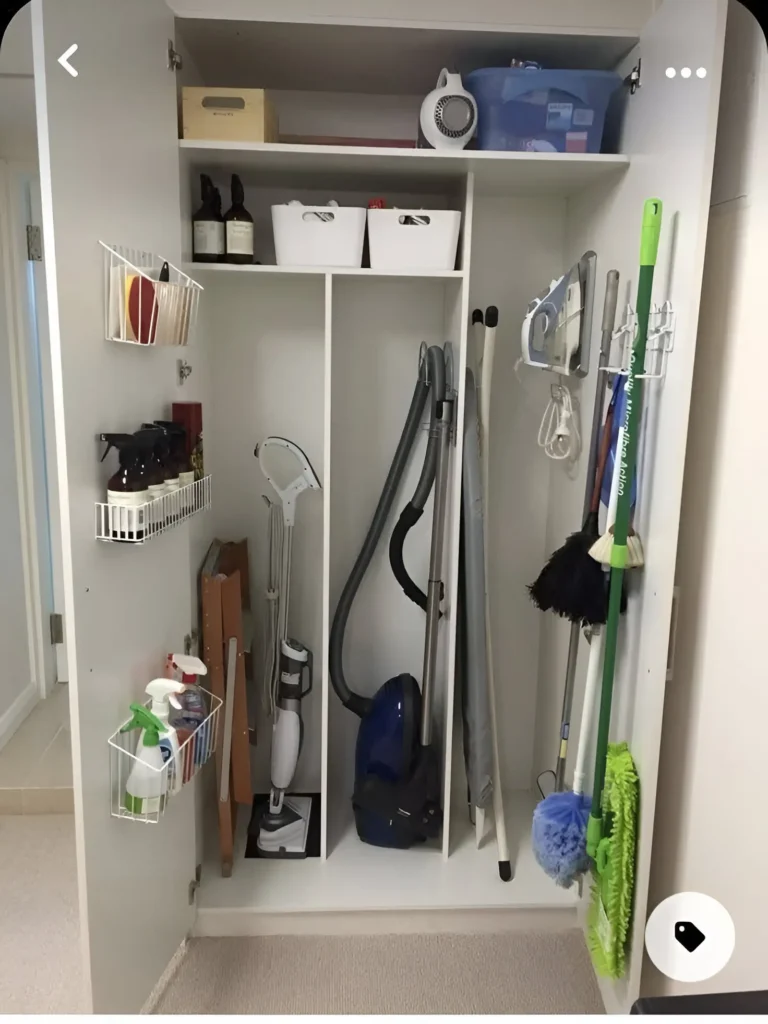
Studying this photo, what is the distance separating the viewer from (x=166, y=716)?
1.52 meters

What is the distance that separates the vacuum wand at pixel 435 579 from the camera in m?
2.01

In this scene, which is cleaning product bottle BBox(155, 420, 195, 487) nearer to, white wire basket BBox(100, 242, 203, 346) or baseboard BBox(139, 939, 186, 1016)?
white wire basket BBox(100, 242, 203, 346)

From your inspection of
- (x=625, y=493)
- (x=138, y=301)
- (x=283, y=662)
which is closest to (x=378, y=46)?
(x=138, y=301)

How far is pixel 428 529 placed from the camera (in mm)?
2227

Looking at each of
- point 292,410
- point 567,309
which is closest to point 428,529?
point 292,410

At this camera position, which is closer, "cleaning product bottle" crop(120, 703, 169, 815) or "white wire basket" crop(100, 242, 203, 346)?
"white wire basket" crop(100, 242, 203, 346)

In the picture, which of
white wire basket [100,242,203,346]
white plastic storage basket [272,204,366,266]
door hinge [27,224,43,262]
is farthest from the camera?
door hinge [27,224,43,262]

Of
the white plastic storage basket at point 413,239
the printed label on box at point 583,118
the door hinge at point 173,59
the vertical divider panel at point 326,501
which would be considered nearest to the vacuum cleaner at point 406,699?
the vertical divider panel at point 326,501

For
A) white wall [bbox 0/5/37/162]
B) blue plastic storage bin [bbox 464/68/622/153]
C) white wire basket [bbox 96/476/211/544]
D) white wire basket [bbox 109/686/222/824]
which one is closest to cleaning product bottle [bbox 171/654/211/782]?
white wire basket [bbox 109/686/222/824]

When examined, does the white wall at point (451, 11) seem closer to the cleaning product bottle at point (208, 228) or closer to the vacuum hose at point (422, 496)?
the cleaning product bottle at point (208, 228)

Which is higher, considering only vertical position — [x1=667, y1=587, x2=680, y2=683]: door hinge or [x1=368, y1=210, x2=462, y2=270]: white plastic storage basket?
[x1=368, y1=210, x2=462, y2=270]: white plastic storage basket

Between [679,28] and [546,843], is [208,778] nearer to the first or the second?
[546,843]

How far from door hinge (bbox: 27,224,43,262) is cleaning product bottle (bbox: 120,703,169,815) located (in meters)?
1.49

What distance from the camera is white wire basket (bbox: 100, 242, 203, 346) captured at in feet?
4.30
